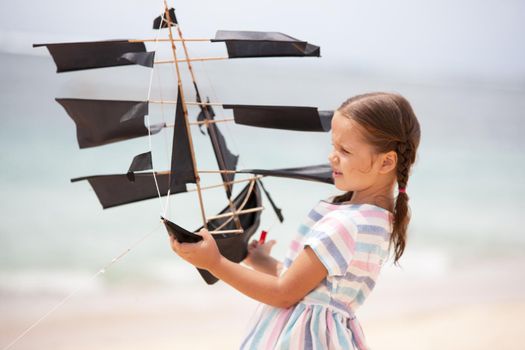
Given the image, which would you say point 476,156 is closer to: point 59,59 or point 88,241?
point 88,241

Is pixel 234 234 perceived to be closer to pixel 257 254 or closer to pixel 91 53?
pixel 257 254

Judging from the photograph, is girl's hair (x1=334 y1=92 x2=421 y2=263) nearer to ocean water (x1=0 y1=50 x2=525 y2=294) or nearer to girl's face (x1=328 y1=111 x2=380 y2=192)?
girl's face (x1=328 y1=111 x2=380 y2=192)

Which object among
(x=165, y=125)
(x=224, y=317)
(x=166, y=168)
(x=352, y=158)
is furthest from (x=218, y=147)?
(x=166, y=168)

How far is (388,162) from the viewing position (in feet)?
2.22

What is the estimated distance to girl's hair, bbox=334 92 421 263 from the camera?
0.66m

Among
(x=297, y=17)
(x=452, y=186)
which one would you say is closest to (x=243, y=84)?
(x=297, y=17)

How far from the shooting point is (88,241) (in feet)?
7.57

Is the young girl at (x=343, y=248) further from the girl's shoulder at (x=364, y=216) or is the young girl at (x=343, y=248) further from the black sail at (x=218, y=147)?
the black sail at (x=218, y=147)

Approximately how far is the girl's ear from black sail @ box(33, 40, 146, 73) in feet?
1.11

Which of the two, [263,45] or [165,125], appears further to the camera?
[165,125]

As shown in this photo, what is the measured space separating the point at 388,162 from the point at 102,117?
390 mm

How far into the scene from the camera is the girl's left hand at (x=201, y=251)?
0.65m

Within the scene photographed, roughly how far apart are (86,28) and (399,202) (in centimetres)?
272

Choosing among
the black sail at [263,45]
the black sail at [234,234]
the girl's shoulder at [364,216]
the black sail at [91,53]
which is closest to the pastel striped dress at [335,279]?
the girl's shoulder at [364,216]
